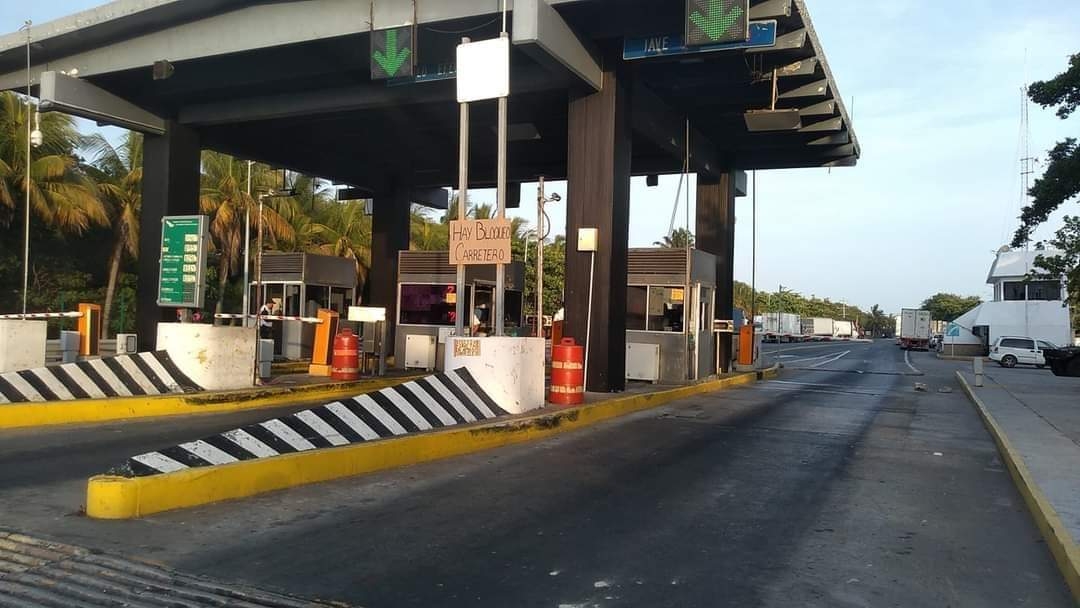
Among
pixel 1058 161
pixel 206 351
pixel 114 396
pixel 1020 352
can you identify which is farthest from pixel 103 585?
pixel 1020 352

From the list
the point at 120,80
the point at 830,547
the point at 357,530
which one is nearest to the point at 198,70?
the point at 120,80

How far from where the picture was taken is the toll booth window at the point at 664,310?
17.6 meters

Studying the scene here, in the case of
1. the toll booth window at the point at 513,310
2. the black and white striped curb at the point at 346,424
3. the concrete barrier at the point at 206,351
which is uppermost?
the toll booth window at the point at 513,310

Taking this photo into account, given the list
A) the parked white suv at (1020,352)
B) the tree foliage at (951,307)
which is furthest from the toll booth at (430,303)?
the tree foliage at (951,307)

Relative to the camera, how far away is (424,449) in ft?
28.2

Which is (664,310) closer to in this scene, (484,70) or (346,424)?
(484,70)

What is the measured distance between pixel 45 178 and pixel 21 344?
16.7m

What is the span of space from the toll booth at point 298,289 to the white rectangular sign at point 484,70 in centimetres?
1050

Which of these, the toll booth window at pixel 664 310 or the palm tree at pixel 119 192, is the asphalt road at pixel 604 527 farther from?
the palm tree at pixel 119 192

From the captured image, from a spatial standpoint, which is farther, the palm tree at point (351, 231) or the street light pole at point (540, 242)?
the palm tree at point (351, 231)

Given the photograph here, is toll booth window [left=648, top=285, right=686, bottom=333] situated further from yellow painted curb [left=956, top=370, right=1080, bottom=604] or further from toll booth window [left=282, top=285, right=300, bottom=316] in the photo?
toll booth window [left=282, top=285, right=300, bottom=316]

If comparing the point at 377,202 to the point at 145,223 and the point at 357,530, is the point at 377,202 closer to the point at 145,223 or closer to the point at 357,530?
the point at 145,223

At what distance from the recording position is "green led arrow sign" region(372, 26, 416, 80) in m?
13.6

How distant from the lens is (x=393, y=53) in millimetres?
13789
